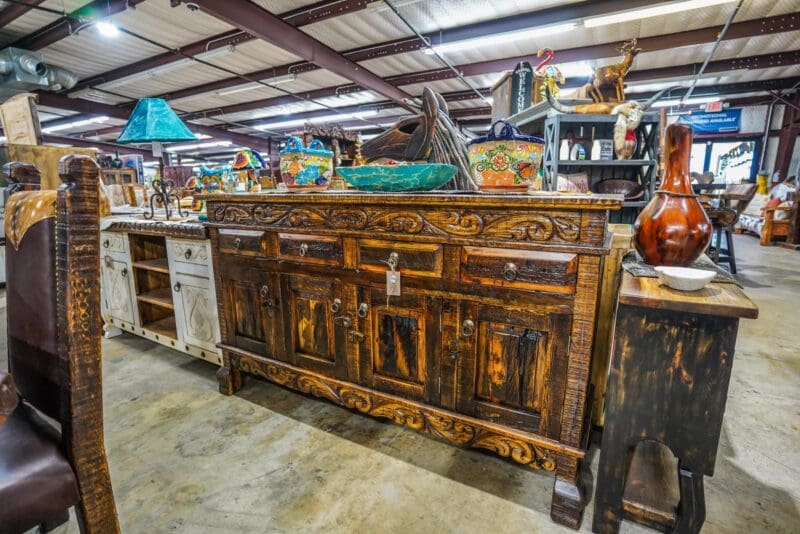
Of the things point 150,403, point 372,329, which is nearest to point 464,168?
point 372,329

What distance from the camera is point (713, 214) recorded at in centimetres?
369

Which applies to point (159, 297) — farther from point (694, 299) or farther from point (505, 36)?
point (505, 36)

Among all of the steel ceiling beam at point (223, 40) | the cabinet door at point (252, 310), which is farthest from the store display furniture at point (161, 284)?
the steel ceiling beam at point (223, 40)

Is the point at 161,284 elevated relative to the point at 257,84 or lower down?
A: lower down

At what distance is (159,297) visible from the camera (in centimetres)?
232

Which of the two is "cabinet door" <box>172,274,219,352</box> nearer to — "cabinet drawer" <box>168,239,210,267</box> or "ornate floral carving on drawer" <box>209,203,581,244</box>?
"cabinet drawer" <box>168,239,210,267</box>

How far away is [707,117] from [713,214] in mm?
8134

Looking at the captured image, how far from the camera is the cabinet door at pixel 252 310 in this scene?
5.49 feet

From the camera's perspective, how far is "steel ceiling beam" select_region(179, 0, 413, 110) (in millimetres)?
3740

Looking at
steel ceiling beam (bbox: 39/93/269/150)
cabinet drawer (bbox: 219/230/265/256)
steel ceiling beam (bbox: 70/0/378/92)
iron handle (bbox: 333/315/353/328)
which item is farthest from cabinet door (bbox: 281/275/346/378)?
steel ceiling beam (bbox: 39/93/269/150)

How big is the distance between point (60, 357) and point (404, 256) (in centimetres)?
92

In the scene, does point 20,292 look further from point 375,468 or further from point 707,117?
point 707,117

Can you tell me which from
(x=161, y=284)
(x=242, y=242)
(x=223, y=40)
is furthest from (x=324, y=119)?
(x=242, y=242)

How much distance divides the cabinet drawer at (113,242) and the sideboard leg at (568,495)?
8.84 feet
